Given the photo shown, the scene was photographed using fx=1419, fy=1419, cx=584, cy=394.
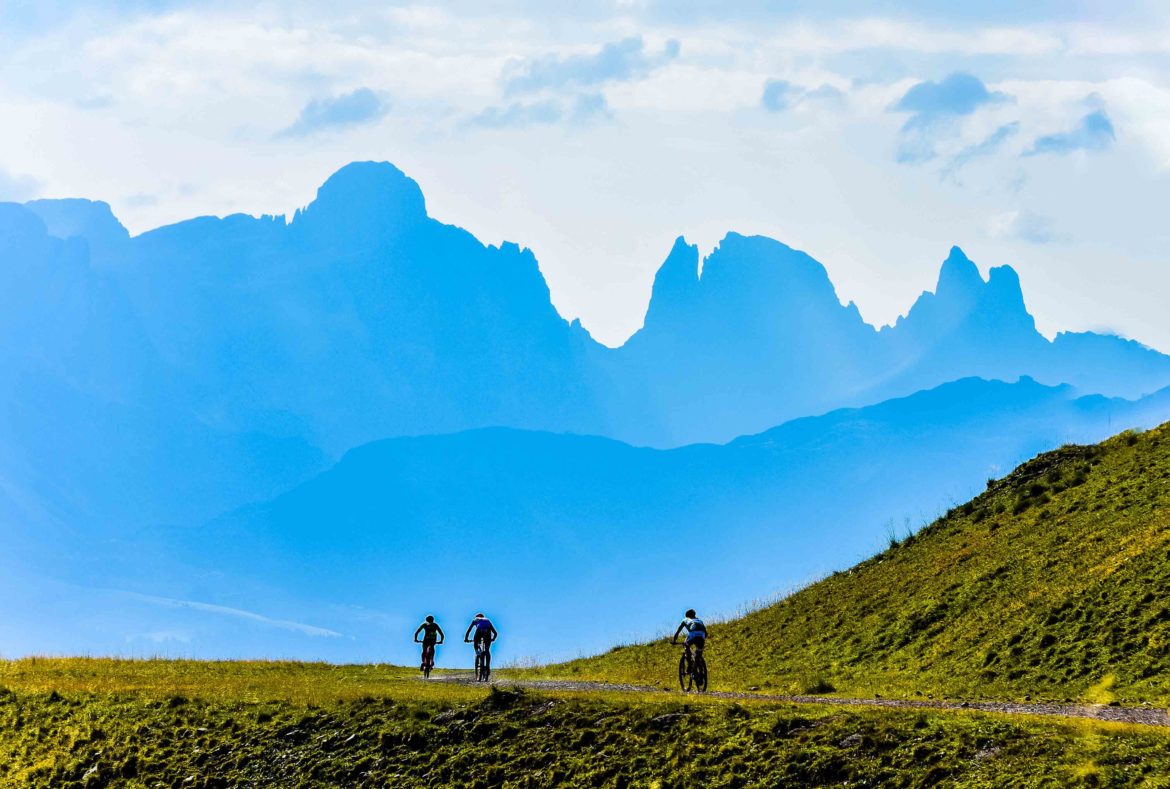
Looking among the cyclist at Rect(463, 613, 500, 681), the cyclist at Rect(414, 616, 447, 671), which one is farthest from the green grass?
the cyclist at Rect(463, 613, 500, 681)

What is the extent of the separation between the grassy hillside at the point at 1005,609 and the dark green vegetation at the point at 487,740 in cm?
946

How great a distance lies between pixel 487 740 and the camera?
129 feet

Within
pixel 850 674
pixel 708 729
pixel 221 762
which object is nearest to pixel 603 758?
pixel 708 729

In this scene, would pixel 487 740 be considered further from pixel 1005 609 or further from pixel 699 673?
pixel 1005 609

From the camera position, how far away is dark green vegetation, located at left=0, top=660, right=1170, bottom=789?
29578 mm

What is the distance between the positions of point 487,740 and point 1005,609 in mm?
20760

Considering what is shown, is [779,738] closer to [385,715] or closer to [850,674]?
[385,715]

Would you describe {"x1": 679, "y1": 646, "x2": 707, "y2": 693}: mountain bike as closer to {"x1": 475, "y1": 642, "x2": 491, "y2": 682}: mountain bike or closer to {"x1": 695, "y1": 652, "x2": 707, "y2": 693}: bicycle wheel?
{"x1": 695, "y1": 652, "x2": 707, "y2": 693}: bicycle wheel

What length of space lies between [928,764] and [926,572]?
31891 mm

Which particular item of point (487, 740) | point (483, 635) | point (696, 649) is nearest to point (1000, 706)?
point (696, 649)

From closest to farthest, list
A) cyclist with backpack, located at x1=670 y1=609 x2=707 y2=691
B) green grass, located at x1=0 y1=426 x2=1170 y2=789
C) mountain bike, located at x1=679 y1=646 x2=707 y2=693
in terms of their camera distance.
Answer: green grass, located at x1=0 y1=426 x2=1170 y2=789
cyclist with backpack, located at x1=670 y1=609 x2=707 y2=691
mountain bike, located at x1=679 y1=646 x2=707 y2=693

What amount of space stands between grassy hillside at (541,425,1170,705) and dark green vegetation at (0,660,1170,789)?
946cm

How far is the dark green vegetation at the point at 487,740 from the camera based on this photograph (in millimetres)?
29578

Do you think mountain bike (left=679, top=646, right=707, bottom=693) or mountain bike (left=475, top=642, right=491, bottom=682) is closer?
mountain bike (left=679, top=646, right=707, bottom=693)
